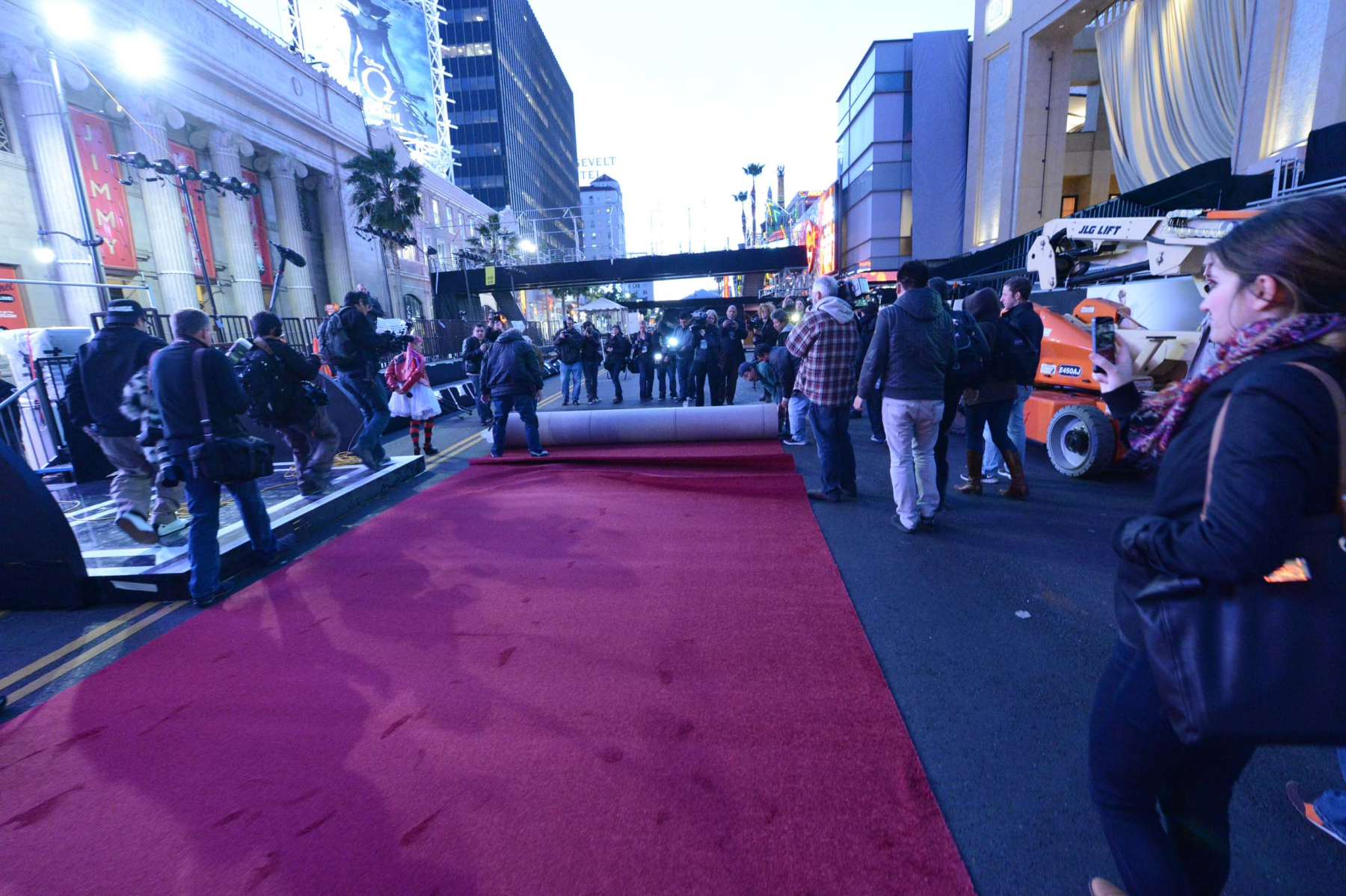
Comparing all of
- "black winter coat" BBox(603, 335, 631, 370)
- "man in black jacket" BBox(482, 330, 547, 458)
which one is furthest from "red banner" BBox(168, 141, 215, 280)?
"man in black jacket" BBox(482, 330, 547, 458)

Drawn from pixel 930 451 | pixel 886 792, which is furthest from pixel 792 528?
pixel 886 792

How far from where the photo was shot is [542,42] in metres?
97.7

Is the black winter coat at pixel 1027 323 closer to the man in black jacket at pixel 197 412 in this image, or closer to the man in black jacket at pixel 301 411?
the man in black jacket at pixel 197 412

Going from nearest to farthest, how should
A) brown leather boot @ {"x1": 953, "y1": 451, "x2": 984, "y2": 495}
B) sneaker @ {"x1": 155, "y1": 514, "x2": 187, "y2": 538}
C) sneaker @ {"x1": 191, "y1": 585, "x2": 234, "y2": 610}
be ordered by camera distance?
sneaker @ {"x1": 191, "y1": 585, "x2": 234, "y2": 610} < sneaker @ {"x1": 155, "y1": 514, "x2": 187, "y2": 538} < brown leather boot @ {"x1": 953, "y1": 451, "x2": 984, "y2": 495}

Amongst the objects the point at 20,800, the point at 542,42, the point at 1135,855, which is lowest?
the point at 20,800

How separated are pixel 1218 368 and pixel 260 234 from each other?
30.1 metres

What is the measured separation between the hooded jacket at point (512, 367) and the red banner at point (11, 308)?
14.5m

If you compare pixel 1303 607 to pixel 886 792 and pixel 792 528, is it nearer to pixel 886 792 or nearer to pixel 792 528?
pixel 886 792

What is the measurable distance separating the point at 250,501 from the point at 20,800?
236 centimetres

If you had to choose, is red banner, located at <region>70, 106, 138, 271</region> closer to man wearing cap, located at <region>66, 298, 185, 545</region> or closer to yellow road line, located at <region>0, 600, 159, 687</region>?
man wearing cap, located at <region>66, 298, 185, 545</region>

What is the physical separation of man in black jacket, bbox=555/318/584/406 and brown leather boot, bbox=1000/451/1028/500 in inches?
360

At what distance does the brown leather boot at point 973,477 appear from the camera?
5.73m

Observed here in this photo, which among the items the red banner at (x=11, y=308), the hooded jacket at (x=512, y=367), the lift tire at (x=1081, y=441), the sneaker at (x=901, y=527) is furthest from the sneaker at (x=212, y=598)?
the red banner at (x=11, y=308)

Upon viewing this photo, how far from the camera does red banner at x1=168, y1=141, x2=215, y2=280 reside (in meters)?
19.7
